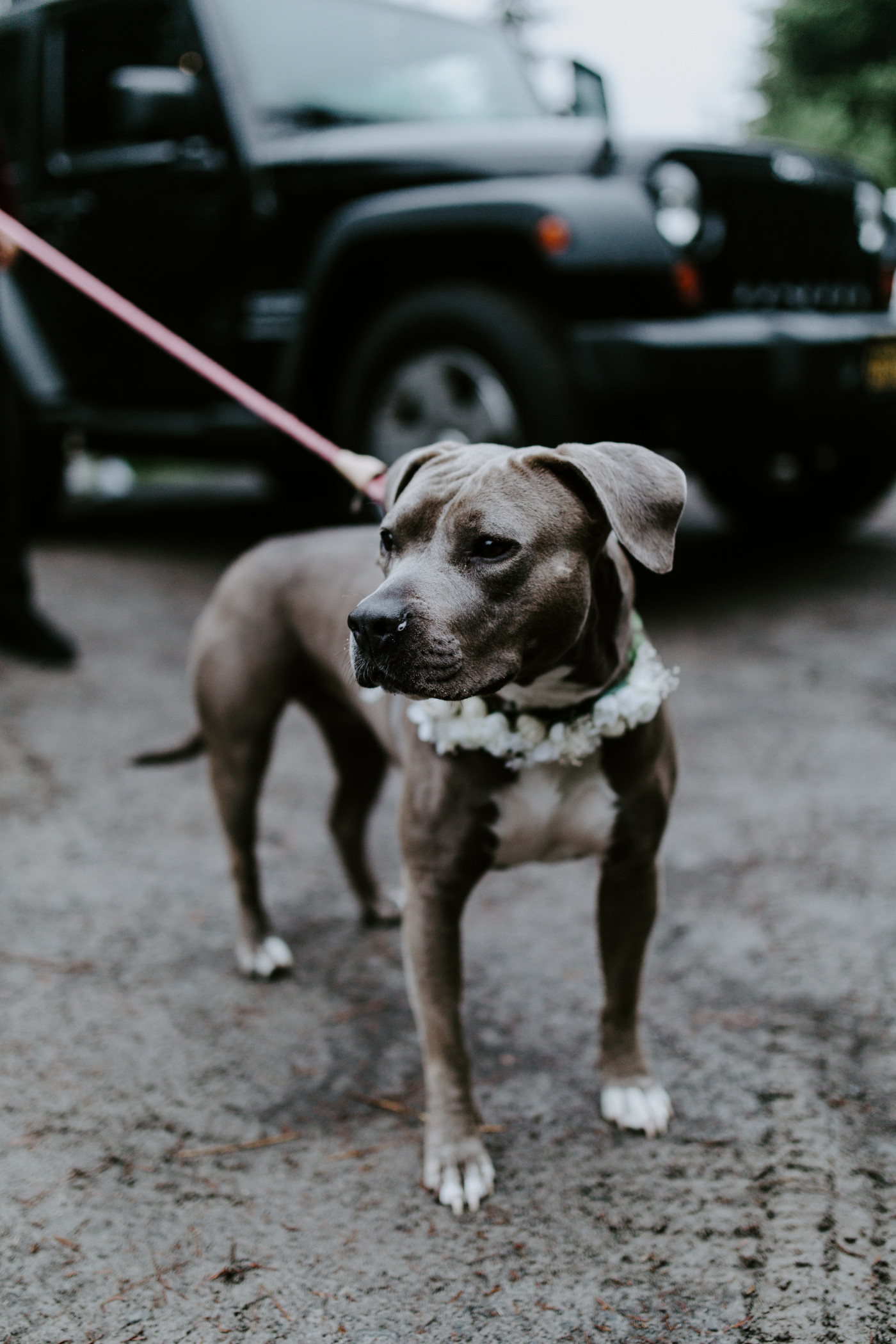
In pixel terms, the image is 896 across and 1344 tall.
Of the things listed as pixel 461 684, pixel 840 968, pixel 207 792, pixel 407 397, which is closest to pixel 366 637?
pixel 461 684

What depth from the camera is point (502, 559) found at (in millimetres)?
1706

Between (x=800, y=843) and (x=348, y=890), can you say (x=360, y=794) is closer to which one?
(x=348, y=890)

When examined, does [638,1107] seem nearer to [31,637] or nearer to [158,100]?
[31,637]

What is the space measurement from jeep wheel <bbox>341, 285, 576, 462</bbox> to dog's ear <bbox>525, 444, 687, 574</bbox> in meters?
2.27

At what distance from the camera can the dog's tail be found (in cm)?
279

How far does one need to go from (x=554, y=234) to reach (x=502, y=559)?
2642 mm

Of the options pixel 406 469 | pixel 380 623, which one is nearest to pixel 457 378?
pixel 406 469

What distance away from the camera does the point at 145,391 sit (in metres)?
5.50

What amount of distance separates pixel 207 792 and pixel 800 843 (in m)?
1.82

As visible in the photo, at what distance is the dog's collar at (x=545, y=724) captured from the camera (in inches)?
74.8

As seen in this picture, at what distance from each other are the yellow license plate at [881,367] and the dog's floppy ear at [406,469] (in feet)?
10.3

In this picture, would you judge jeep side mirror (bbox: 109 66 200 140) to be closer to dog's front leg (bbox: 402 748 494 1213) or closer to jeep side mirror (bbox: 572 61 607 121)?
jeep side mirror (bbox: 572 61 607 121)

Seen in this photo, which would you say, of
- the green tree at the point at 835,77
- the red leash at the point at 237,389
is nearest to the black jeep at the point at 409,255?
the red leash at the point at 237,389

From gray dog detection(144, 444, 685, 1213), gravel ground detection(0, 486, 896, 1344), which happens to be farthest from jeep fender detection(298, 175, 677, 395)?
gray dog detection(144, 444, 685, 1213)
